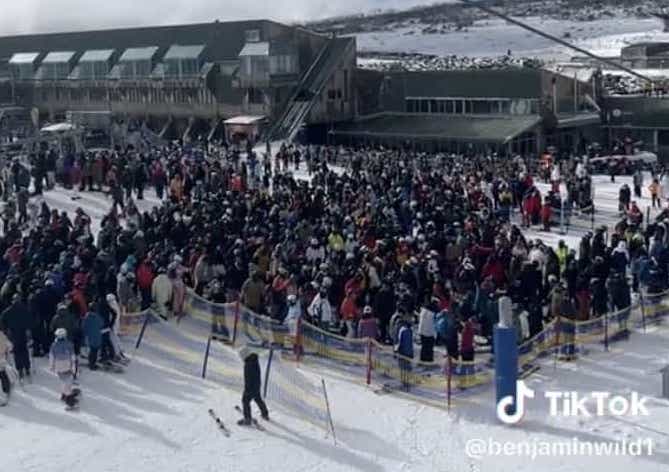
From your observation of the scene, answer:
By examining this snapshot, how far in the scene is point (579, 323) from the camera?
14.9 m

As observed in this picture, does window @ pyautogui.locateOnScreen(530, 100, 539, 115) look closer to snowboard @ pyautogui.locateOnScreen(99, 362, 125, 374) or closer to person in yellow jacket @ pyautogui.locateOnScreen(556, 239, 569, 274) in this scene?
person in yellow jacket @ pyautogui.locateOnScreen(556, 239, 569, 274)

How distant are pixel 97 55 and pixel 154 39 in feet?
9.94

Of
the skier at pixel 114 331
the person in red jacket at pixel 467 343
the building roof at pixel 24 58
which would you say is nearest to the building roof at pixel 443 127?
the building roof at pixel 24 58

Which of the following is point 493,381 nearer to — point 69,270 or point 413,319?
point 413,319

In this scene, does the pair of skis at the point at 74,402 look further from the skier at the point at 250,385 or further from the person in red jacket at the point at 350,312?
the person in red jacket at the point at 350,312

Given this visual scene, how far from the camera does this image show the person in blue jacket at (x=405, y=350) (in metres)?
13.7

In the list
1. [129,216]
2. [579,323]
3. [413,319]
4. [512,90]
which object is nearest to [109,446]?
[413,319]

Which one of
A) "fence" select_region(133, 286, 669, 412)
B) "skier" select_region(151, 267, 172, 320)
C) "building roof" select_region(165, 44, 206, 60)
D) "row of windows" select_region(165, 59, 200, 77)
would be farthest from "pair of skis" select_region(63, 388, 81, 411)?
"building roof" select_region(165, 44, 206, 60)

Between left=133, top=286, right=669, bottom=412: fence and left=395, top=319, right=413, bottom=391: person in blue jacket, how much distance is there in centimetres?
1

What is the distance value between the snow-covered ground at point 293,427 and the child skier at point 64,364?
16 centimetres

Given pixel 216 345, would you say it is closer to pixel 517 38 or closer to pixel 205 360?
pixel 205 360

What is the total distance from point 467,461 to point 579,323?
3986 millimetres

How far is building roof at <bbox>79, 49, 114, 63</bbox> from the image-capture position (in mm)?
50866

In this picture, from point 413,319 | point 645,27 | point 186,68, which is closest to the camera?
point 413,319
